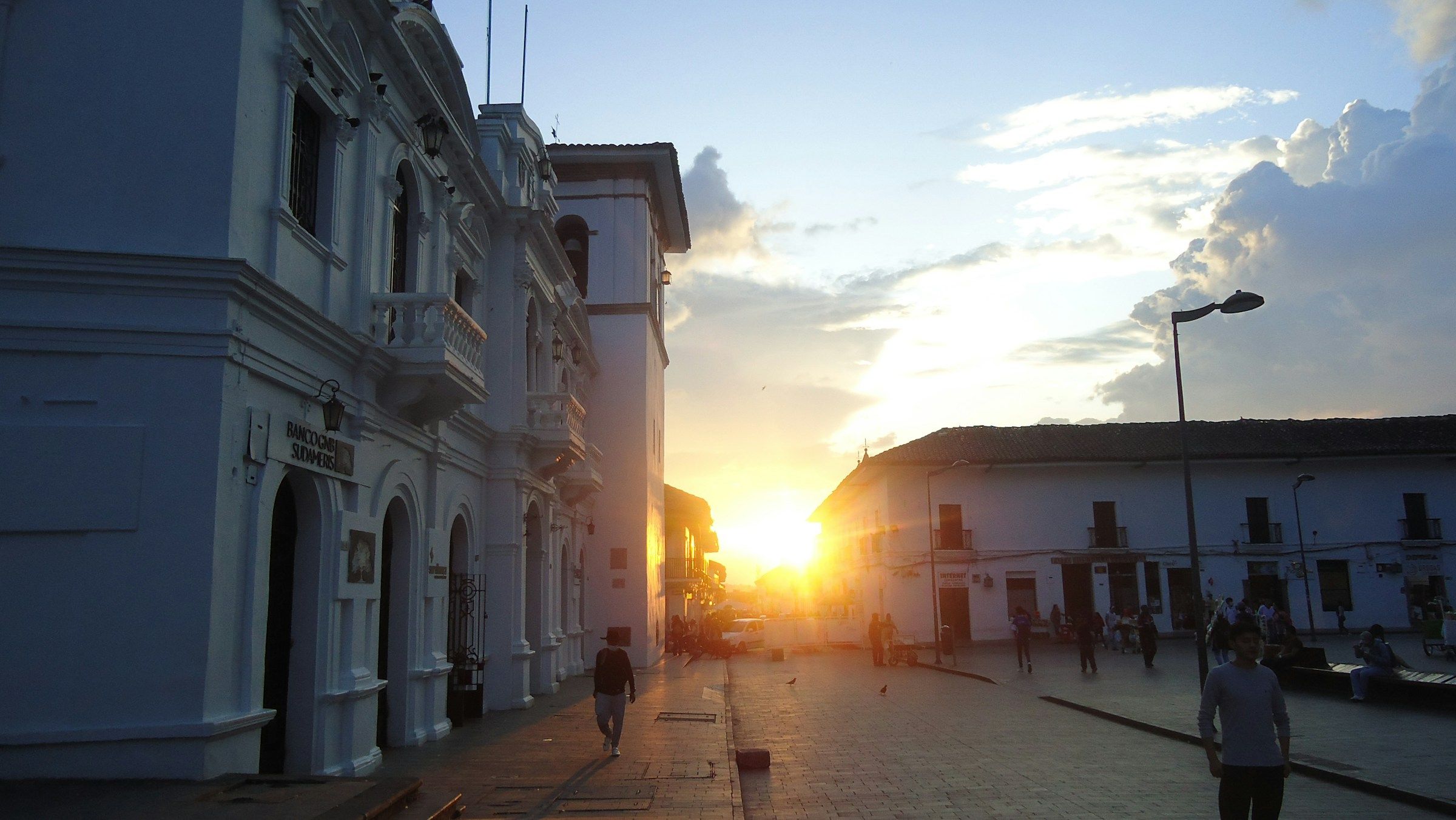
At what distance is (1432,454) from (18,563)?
4850cm

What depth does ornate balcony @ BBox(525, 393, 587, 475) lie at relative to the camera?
1834 centimetres

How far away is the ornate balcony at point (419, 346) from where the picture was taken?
11.7 meters

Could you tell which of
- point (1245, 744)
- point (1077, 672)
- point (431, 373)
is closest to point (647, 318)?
point (1077, 672)

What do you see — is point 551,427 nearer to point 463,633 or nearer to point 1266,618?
point 463,633

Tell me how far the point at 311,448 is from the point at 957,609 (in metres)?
34.3

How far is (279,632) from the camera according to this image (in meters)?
10.2

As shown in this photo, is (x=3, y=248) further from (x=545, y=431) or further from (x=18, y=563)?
(x=545, y=431)

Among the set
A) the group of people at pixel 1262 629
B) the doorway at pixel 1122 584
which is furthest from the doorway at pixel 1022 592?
Answer: the group of people at pixel 1262 629

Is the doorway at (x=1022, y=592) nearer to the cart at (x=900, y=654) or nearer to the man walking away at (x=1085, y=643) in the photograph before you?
the cart at (x=900, y=654)

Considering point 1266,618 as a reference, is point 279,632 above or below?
above

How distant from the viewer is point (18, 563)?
7.89m

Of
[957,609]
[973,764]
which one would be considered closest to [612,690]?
[973,764]

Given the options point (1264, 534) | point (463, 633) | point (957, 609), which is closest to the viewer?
point (463, 633)

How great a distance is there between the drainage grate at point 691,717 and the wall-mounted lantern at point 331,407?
8065 millimetres
